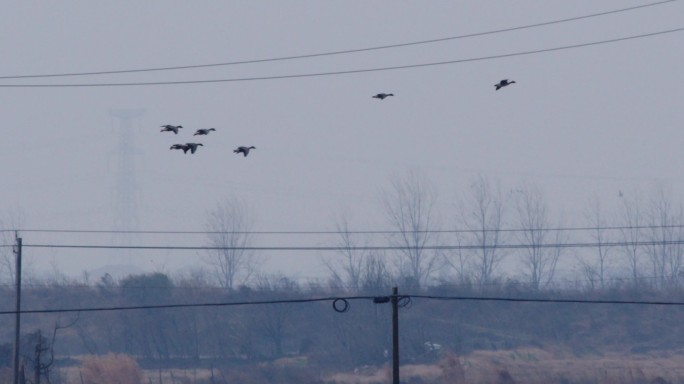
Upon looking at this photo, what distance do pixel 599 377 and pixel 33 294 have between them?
130 ft

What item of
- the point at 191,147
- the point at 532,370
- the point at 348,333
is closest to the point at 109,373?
the point at 348,333

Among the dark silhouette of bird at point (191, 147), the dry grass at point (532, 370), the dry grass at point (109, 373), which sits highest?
the dark silhouette of bird at point (191, 147)

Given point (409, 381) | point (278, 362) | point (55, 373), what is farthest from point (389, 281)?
point (55, 373)

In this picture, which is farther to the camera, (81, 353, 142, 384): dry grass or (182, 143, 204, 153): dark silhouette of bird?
(81, 353, 142, 384): dry grass

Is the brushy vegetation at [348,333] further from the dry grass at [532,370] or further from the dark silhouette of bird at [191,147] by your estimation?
the dark silhouette of bird at [191,147]

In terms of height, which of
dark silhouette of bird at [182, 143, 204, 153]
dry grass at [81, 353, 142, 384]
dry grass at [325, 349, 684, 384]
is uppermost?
dark silhouette of bird at [182, 143, 204, 153]

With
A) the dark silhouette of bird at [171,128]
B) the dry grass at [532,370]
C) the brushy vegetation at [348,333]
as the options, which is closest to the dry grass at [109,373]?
the brushy vegetation at [348,333]

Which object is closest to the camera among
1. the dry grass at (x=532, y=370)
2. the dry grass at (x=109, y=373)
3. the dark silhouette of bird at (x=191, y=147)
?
the dark silhouette of bird at (x=191, y=147)

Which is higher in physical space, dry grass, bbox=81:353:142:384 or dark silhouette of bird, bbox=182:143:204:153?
dark silhouette of bird, bbox=182:143:204:153

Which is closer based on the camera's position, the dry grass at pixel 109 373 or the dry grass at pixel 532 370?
the dry grass at pixel 109 373

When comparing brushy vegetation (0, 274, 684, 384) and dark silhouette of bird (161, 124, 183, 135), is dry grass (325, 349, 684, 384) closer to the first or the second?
brushy vegetation (0, 274, 684, 384)

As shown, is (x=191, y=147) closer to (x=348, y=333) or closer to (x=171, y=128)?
(x=171, y=128)

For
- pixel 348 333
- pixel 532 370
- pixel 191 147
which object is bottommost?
pixel 532 370

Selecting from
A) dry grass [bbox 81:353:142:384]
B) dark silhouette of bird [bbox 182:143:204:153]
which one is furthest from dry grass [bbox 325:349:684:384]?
dark silhouette of bird [bbox 182:143:204:153]
